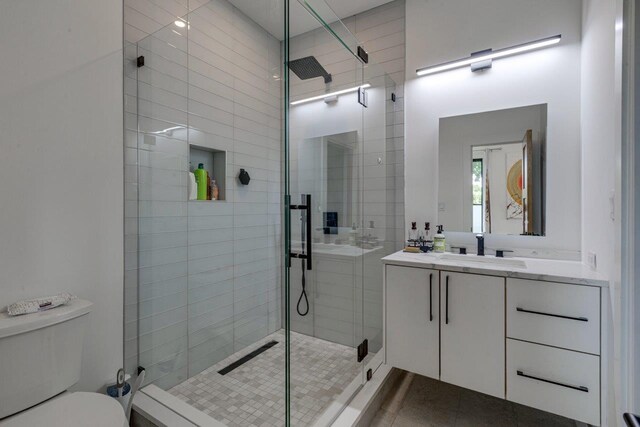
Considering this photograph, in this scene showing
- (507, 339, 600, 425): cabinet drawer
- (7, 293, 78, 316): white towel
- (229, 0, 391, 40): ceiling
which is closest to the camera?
(7, 293, 78, 316): white towel

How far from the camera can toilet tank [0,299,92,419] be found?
114 centimetres

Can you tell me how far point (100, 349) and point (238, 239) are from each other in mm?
960

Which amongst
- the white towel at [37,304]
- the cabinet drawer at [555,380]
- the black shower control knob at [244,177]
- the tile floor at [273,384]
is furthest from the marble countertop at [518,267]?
the white towel at [37,304]

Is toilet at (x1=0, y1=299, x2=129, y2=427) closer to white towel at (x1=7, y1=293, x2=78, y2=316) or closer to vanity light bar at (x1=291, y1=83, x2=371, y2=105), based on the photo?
white towel at (x1=7, y1=293, x2=78, y2=316)

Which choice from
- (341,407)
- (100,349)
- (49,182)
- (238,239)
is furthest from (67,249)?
(341,407)

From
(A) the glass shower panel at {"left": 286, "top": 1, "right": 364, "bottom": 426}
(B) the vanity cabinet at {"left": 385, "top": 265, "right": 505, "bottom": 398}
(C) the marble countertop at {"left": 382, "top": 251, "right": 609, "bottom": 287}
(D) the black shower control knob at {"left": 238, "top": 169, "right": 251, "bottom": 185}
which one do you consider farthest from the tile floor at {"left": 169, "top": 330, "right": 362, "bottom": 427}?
(D) the black shower control knob at {"left": 238, "top": 169, "right": 251, "bottom": 185}

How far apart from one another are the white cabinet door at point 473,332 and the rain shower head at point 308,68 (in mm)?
1430

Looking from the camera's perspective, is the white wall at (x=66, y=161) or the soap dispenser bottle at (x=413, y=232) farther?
the soap dispenser bottle at (x=413, y=232)

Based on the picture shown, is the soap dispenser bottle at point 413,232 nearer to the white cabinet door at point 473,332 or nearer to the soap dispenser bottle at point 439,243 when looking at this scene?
the soap dispenser bottle at point 439,243

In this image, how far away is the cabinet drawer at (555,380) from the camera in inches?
54.2

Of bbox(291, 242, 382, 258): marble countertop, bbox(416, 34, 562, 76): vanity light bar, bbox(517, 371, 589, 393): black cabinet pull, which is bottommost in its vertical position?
bbox(517, 371, 589, 393): black cabinet pull

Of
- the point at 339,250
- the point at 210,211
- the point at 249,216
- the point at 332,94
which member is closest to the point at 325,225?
the point at 339,250

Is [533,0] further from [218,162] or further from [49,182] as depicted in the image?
[49,182]

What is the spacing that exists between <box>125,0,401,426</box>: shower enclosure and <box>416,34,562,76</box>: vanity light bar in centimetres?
52
